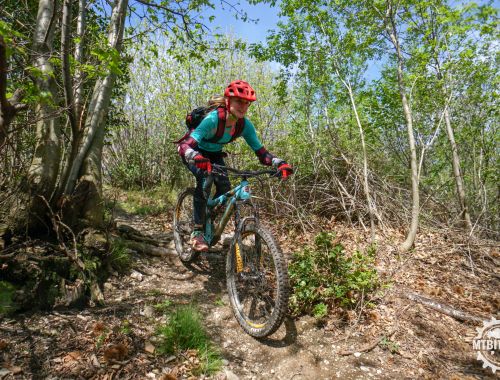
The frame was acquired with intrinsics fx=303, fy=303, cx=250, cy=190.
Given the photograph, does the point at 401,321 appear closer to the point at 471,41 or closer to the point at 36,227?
the point at 36,227

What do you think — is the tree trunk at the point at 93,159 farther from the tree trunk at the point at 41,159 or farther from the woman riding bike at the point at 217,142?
the woman riding bike at the point at 217,142

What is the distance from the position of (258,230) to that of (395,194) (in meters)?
4.67

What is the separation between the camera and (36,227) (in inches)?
145

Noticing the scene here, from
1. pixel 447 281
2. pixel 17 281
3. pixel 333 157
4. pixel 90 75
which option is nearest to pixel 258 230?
pixel 90 75

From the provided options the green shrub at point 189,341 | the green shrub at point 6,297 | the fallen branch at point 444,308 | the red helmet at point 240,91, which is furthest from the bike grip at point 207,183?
the fallen branch at point 444,308

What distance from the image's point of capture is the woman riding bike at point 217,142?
3633 mm

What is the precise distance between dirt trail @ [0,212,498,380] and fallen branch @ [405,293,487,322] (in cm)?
9

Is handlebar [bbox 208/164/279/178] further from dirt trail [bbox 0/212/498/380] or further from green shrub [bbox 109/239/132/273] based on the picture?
green shrub [bbox 109/239/132/273]

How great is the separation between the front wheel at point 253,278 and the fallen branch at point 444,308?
1.90 meters

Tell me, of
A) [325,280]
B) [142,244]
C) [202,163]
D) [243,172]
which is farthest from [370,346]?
[142,244]

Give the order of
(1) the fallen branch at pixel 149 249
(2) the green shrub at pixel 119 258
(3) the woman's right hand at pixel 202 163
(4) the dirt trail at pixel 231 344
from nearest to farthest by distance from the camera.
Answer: (4) the dirt trail at pixel 231 344 < (3) the woman's right hand at pixel 202 163 < (2) the green shrub at pixel 119 258 < (1) the fallen branch at pixel 149 249

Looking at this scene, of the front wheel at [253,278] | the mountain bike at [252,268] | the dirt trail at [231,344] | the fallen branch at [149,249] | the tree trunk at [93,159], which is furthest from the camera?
the fallen branch at [149,249]

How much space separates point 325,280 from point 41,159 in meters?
3.80

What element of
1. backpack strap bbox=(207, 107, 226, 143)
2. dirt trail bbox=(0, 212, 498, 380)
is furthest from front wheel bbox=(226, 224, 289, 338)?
backpack strap bbox=(207, 107, 226, 143)
